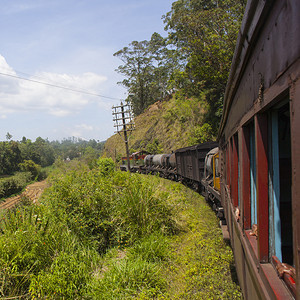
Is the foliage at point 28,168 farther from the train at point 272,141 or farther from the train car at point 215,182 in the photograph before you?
the train at point 272,141

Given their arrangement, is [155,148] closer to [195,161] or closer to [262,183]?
[195,161]

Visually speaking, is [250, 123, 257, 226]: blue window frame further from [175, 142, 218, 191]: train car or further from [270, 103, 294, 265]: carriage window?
[175, 142, 218, 191]: train car

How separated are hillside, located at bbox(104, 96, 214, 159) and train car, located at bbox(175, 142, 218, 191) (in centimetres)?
872

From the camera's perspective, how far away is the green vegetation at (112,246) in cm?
503

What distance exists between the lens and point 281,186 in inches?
77.5

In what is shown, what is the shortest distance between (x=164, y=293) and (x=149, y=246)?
5.31ft

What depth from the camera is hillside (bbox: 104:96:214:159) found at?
2979 cm

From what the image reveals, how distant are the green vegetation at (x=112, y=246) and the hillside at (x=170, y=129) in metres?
17.4

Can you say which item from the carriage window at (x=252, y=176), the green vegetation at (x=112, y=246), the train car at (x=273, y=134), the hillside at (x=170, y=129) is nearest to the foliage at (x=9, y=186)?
the hillside at (x=170, y=129)

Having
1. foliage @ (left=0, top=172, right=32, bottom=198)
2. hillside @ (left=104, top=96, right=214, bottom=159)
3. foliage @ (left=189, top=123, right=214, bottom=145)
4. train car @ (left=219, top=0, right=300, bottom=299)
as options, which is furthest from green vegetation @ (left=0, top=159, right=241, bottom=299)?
foliage @ (left=0, top=172, right=32, bottom=198)

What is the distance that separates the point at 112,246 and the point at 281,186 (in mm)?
6479

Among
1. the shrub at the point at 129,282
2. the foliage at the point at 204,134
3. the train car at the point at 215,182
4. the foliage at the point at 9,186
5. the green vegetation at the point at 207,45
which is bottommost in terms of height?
the foliage at the point at 9,186

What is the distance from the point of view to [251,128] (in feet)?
8.18

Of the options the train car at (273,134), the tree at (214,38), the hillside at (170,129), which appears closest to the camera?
the train car at (273,134)
